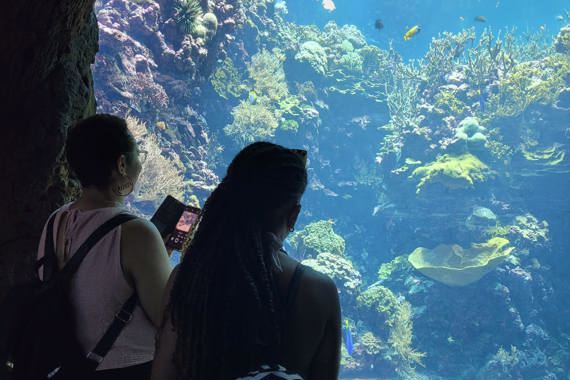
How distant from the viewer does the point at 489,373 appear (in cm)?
1656

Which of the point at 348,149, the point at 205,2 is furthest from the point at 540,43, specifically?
the point at 205,2

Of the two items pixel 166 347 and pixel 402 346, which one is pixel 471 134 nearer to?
pixel 402 346

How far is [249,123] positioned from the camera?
64.9ft

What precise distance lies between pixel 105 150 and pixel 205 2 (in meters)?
11.5

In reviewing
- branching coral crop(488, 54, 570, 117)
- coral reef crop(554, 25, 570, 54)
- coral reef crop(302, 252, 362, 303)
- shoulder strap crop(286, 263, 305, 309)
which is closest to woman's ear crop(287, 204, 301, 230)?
shoulder strap crop(286, 263, 305, 309)

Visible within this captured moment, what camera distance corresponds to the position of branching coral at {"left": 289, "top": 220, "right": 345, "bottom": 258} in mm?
17422

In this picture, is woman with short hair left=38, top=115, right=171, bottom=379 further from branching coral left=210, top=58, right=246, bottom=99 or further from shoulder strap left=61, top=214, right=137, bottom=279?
branching coral left=210, top=58, right=246, bottom=99

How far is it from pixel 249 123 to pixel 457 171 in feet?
31.2

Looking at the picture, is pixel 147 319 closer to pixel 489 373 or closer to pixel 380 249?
pixel 489 373

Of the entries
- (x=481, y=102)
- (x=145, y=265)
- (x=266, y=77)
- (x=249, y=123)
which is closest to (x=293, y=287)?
(x=145, y=265)

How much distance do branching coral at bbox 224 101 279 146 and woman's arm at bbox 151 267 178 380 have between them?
18.5 metres

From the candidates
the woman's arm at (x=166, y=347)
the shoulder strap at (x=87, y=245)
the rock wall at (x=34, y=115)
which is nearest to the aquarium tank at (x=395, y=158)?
the rock wall at (x=34, y=115)

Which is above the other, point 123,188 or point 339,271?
point 123,188

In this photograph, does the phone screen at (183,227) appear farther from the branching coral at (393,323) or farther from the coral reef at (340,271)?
the branching coral at (393,323)
